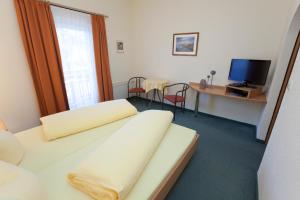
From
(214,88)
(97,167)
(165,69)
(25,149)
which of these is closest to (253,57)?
(214,88)

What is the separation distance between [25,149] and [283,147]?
224 cm

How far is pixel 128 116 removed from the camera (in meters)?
2.12

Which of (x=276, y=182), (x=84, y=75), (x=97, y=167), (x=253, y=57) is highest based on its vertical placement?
(x=253, y=57)

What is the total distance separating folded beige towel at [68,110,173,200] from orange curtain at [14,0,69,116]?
1.92 meters

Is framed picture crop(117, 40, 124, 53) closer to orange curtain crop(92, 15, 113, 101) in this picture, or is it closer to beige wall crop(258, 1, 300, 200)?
orange curtain crop(92, 15, 113, 101)

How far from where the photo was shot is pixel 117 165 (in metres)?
1.08

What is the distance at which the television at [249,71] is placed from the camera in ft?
7.72

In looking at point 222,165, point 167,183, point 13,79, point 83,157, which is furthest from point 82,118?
point 222,165

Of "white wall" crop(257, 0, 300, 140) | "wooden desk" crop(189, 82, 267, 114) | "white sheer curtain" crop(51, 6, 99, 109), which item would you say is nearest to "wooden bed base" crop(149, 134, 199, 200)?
"wooden desk" crop(189, 82, 267, 114)

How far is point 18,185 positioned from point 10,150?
61 centimetres

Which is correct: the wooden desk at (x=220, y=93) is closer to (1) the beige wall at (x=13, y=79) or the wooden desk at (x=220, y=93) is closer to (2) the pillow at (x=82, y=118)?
(2) the pillow at (x=82, y=118)

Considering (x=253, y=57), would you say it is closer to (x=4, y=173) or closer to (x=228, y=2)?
(x=228, y=2)

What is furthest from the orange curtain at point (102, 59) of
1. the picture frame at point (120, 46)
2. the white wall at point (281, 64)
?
the white wall at point (281, 64)

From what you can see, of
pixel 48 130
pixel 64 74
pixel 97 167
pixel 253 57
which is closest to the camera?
pixel 97 167
